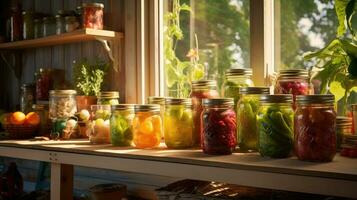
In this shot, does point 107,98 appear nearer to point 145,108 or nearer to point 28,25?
point 145,108

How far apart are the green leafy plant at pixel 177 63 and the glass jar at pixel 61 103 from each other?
1.54 feet

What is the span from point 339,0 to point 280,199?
2.12ft

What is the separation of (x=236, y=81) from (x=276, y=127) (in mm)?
327

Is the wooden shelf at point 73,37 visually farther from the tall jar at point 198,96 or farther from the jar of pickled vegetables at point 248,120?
the jar of pickled vegetables at point 248,120

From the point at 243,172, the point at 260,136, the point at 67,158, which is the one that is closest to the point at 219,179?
the point at 243,172

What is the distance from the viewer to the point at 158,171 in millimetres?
1334

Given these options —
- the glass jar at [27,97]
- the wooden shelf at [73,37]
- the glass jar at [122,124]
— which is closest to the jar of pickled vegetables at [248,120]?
the glass jar at [122,124]

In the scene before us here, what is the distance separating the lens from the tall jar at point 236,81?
4.95 feet

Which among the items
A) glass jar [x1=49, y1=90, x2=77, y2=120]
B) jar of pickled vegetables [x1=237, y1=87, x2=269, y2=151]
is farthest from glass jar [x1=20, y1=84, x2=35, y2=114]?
jar of pickled vegetables [x1=237, y1=87, x2=269, y2=151]

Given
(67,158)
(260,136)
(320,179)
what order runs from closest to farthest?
(320,179) → (260,136) → (67,158)

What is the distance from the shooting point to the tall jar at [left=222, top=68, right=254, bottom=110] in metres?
1.51

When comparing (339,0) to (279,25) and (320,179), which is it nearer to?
(279,25)

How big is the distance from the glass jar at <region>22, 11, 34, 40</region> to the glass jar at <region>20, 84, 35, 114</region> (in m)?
0.28

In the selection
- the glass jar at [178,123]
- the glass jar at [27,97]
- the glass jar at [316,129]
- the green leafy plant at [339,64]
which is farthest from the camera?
the glass jar at [27,97]
